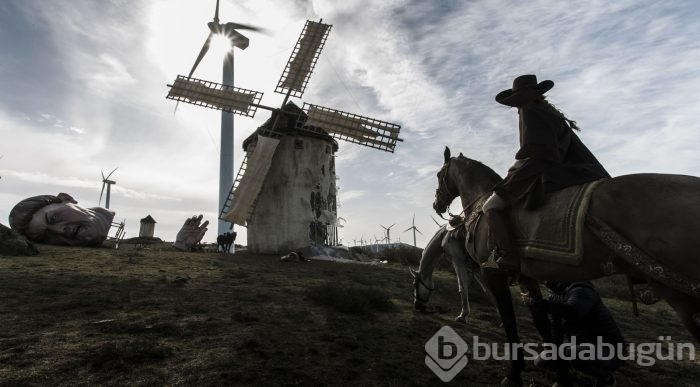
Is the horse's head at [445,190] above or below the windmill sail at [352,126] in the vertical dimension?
below

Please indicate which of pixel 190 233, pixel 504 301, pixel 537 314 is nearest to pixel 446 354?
pixel 504 301

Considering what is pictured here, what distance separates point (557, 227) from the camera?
3.44 m

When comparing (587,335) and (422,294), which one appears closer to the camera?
(587,335)

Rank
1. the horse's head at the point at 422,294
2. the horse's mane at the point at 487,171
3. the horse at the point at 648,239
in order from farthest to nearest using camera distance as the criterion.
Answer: the horse's head at the point at 422,294 → the horse's mane at the point at 487,171 → the horse at the point at 648,239

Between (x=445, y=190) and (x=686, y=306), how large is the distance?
143 inches

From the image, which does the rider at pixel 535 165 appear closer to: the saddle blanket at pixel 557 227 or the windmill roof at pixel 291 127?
the saddle blanket at pixel 557 227

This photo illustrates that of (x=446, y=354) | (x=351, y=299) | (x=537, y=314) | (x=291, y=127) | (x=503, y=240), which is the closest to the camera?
(x=503, y=240)

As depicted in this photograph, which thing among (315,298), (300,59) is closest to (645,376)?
(315,298)

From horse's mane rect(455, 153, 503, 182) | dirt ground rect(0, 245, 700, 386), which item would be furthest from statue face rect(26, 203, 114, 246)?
horse's mane rect(455, 153, 503, 182)

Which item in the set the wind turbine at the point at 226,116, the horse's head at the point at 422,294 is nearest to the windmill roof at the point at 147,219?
the wind turbine at the point at 226,116

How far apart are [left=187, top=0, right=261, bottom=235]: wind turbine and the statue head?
16691 millimetres

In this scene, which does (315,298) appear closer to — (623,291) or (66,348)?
(66,348)

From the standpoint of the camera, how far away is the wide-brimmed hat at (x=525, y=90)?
4332 millimetres

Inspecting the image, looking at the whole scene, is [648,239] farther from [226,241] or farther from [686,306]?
[226,241]
